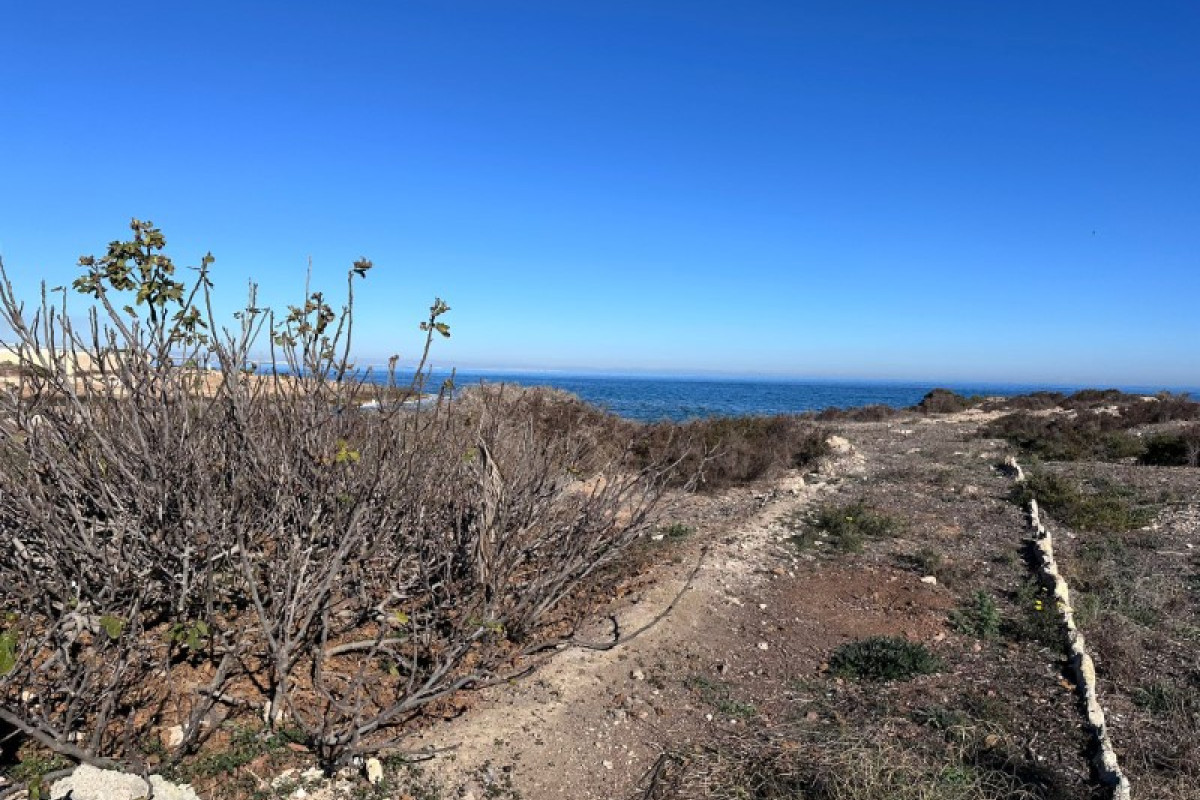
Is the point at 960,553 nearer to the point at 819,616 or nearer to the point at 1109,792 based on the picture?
the point at 819,616

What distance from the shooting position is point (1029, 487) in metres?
11.7

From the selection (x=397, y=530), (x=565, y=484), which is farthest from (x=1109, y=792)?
(x=397, y=530)

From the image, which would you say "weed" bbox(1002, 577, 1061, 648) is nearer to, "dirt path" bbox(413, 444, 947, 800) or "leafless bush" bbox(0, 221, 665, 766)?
"dirt path" bbox(413, 444, 947, 800)

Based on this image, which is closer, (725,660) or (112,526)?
(112,526)

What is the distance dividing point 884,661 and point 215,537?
4584 mm

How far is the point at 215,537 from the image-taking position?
12.5 ft

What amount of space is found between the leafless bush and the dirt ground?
55 cm

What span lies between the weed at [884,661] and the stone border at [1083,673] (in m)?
0.93

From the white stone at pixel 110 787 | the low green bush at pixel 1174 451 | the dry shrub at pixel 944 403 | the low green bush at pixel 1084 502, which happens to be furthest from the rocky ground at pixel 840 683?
the dry shrub at pixel 944 403

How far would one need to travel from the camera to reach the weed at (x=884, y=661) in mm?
5230

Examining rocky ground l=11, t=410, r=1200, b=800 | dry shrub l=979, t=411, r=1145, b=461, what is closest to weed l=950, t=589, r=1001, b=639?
rocky ground l=11, t=410, r=1200, b=800

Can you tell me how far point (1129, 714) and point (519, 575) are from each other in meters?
4.23

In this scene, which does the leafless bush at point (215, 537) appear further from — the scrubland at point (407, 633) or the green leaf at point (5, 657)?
the green leaf at point (5, 657)

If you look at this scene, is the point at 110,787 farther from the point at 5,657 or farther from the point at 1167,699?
the point at 1167,699
